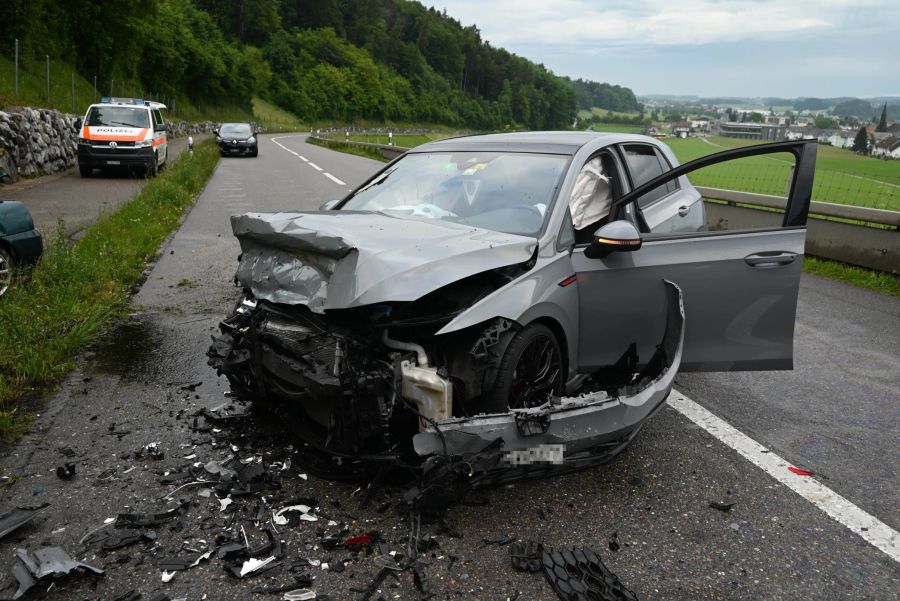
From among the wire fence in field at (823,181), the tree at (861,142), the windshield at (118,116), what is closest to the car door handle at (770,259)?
the wire fence in field at (823,181)

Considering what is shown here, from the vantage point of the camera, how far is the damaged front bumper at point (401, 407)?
3.10 meters

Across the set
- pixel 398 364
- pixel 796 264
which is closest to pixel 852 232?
pixel 796 264

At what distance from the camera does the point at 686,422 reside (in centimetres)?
449

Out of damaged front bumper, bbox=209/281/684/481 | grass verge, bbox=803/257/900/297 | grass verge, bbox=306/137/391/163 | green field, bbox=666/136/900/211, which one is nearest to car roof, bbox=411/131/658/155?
damaged front bumper, bbox=209/281/684/481

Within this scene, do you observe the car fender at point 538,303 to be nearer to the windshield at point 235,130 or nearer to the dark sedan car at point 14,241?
the dark sedan car at point 14,241

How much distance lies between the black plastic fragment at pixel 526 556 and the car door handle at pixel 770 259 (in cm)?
228

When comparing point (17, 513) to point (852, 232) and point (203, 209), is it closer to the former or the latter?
point (852, 232)

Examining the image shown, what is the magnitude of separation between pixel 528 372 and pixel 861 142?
1107 inches

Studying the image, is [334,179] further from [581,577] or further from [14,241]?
[581,577]

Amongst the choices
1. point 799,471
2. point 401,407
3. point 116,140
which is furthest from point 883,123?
point 401,407

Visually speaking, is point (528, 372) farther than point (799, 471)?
No

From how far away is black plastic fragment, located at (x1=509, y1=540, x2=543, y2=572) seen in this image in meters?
2.91

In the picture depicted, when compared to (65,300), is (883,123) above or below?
above

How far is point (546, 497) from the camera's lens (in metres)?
3.51
